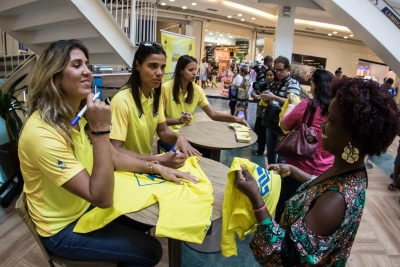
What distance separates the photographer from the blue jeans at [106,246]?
1178mm

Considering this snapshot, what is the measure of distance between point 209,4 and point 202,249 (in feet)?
28.9

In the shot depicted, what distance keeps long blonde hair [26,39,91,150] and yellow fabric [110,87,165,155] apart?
0.49 metres

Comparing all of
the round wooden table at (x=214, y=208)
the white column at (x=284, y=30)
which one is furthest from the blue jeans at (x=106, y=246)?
the white column at (x=284, y=30)

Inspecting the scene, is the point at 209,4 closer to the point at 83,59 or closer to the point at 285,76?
the point at 285,76

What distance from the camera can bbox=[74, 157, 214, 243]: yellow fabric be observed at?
108cm

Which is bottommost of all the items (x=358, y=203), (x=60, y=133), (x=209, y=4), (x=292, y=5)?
(x=358, y=203)

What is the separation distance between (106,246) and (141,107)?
0.94 meters

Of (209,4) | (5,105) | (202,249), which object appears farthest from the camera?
(209,4)

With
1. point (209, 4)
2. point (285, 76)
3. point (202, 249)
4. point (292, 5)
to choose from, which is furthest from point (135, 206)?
point (209, 4)

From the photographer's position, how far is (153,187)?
4.24 ft

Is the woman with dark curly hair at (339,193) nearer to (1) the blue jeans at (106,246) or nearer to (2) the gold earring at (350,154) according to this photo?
(2) the gold earring at (350,154)

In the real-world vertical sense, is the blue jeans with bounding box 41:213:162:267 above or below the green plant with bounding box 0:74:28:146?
below

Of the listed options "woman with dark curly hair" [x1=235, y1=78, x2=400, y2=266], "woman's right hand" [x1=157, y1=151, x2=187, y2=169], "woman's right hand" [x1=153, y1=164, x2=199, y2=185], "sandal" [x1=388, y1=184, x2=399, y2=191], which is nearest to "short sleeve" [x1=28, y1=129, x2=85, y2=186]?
"woman's right hand" [x1=153, y1=164, x2=199, y2=185]

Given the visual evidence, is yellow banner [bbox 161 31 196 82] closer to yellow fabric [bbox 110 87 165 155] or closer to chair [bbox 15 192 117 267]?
yellow fabric [bbox 110 87 165 155]
